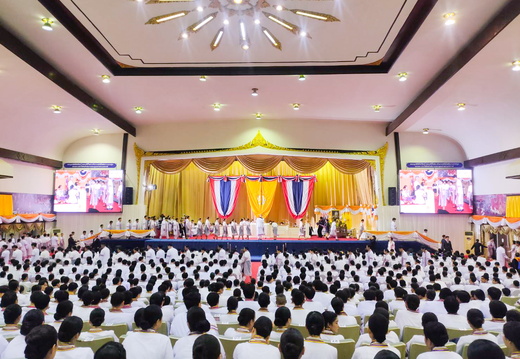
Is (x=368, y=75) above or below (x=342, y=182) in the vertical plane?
above

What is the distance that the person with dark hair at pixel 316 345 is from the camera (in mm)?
2736

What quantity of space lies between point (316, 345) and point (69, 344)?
6.00ft

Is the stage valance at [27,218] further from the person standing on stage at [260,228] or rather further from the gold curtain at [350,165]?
the gold curtain at [350,165]

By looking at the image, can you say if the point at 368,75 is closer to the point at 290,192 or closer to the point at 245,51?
the point at 245,51

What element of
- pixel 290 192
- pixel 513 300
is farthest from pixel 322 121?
pixel 513 300

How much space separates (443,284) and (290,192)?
10.3 meters

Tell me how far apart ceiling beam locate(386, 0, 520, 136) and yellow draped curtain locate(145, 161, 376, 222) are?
8058 millimetres

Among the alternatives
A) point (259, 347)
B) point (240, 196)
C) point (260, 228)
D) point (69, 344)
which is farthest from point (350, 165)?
point (69, 344)

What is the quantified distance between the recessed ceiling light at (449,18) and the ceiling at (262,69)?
9 centimetres

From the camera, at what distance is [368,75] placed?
9820 mm

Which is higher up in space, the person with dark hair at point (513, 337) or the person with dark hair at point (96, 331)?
the person with dark hair at point (513, 337)

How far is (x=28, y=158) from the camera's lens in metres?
13.4

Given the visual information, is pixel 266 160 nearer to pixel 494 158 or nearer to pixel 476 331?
pixel 494 158

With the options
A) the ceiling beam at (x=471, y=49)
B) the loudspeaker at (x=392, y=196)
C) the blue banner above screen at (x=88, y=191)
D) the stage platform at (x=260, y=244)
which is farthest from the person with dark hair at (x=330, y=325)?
the blue banner above screen at (x=88, y=191)
